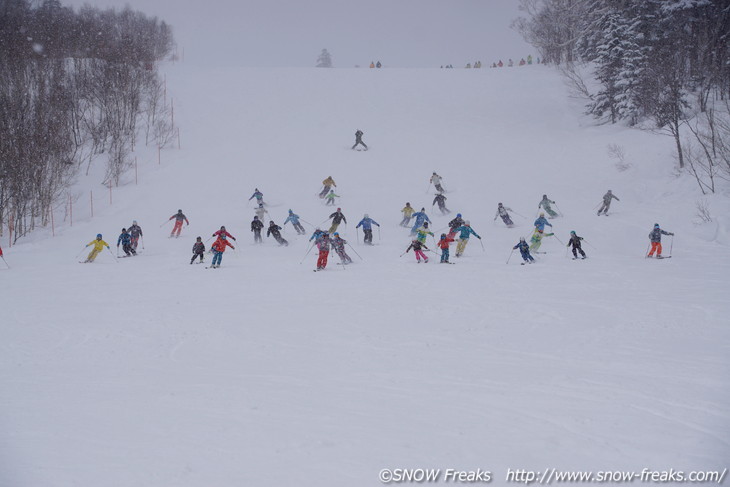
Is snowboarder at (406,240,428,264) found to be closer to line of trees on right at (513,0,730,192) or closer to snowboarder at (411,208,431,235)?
snowboarder at (411,208,431,235)

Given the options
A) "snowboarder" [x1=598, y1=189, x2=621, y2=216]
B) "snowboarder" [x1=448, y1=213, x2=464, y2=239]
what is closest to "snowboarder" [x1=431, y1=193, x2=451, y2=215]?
"snowboarder" [x1=448, y1=213, x2=464, y2=239]

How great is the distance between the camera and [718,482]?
4.30 m

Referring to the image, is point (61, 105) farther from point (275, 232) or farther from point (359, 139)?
point (275, 232)

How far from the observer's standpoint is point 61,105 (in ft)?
104

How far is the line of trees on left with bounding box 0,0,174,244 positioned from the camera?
24859 millimetres

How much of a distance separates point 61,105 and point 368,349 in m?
33.3

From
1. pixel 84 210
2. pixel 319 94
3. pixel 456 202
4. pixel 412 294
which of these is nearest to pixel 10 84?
pixel 84 210

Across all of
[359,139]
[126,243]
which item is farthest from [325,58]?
[126,243]

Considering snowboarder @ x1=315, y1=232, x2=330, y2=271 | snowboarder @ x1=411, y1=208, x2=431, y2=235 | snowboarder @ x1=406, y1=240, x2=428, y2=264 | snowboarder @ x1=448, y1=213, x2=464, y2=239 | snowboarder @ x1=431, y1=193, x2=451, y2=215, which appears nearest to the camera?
snowboarder @ x1=315, y1=232, x2=330, y2=271

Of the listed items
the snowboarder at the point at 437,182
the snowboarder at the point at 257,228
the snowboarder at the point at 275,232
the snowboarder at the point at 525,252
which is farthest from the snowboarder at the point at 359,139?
the snowboarder at the point at 525,252

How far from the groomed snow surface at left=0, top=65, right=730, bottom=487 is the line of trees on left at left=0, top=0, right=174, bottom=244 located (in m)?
3.63

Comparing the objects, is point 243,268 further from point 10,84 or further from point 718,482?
point 10,84

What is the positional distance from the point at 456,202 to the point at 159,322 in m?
18.3

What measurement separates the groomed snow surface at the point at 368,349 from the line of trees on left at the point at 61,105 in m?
3.63
